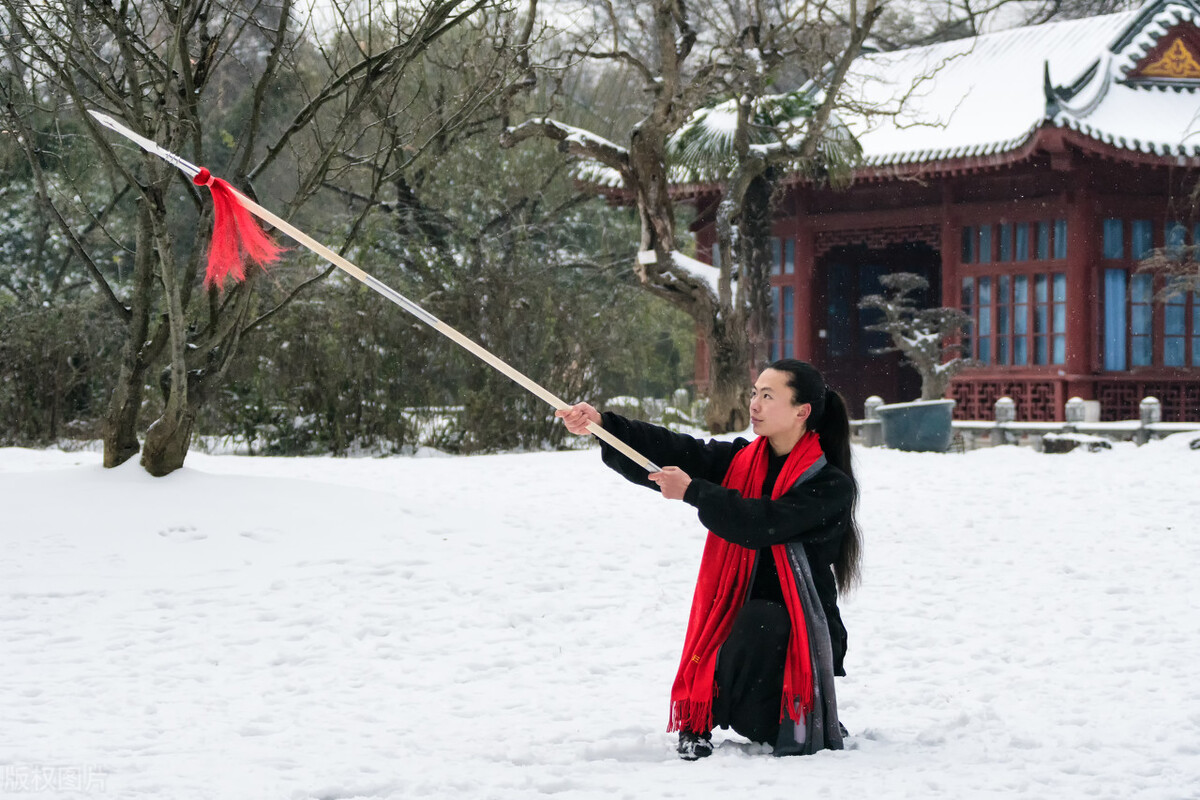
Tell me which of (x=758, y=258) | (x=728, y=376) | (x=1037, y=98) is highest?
(x=1037, y=98)

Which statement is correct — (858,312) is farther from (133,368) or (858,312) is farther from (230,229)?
(230,229)

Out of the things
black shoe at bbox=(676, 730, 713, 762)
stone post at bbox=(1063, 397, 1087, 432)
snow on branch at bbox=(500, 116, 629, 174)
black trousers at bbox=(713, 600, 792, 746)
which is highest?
snow on branch at bbox=(500, 116, 629, 174)

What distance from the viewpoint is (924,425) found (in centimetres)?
1267

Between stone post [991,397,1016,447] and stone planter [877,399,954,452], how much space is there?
1.44 m

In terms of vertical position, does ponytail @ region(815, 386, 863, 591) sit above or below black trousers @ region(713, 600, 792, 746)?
above

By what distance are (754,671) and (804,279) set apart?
1322cm

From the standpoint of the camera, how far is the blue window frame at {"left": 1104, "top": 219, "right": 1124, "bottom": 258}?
571 inches

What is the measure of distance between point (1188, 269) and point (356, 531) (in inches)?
407

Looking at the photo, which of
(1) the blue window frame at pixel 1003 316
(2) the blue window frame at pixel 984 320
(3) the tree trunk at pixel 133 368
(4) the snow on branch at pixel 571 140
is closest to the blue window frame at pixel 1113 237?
(1) the blue window frame at pixel 1003 316

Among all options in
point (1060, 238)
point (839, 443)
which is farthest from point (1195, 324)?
point (839, 443)

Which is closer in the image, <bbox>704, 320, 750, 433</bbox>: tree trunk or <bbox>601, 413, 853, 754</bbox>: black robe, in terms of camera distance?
<bbox>601, 413, 853, 754</bbox>: black robe

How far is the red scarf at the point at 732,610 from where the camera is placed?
3547 mm

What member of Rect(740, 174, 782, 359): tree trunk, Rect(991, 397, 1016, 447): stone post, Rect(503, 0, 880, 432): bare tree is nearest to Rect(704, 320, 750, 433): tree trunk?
Rect(503, 0, 880, 432): bare tree

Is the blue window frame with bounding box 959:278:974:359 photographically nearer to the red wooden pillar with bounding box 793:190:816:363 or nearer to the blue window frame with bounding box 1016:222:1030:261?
the blue window frame with bounding box 1016:222:1030:261
